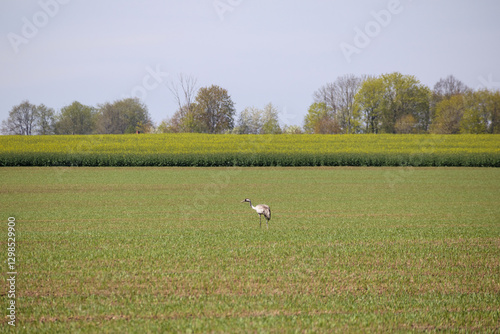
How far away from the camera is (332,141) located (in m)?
57.7

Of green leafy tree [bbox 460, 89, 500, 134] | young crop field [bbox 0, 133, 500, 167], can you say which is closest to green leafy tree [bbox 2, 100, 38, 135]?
young crop field [bbox 0, 133, 500, 167]

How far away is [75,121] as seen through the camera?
8906 centimetres

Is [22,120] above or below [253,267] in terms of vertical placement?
above

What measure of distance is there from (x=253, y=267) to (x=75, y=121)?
87.7 meters

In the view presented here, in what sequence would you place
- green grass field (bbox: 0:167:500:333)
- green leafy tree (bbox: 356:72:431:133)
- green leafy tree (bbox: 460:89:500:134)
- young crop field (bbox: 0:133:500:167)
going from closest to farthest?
green grass field (bbox: 0:167:500:333)
young crop field (bbox: 0:133:500:167)
green leafy tree (bbox: 460:89:500:134)
green leafy tree (bbox: 356:72:431:133)

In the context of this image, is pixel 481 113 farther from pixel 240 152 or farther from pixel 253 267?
pixel 253 267

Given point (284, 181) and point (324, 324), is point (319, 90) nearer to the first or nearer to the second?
point (284, 181)

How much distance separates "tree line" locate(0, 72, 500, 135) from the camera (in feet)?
259

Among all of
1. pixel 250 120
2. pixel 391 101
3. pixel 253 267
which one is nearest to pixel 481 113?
pixel 391 101

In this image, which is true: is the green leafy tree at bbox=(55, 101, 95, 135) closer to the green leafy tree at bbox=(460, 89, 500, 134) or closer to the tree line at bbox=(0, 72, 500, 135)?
the tree line at bbox=(0, 72, 500, 135)

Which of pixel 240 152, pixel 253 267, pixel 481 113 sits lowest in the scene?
pixel 253 267

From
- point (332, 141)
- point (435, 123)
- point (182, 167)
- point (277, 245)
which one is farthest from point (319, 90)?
point (277, 245)

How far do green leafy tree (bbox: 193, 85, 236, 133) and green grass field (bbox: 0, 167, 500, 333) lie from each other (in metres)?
62.2

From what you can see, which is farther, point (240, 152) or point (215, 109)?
point (215, 109)
